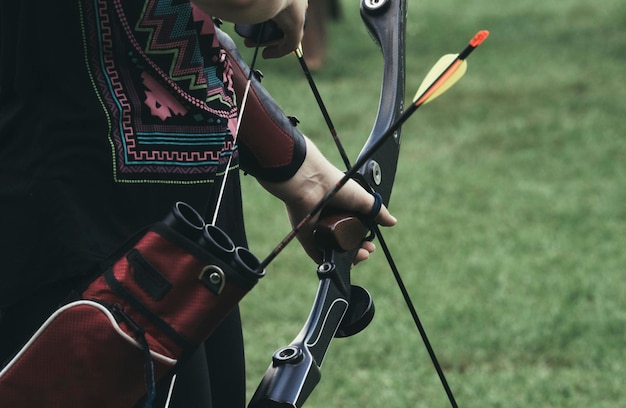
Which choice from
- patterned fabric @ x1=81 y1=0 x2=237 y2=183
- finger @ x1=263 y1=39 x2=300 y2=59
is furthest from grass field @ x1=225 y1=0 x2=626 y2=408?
patterned fabric @ x1=81 y1=0 x2=237 y2=183

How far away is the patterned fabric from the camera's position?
135cm

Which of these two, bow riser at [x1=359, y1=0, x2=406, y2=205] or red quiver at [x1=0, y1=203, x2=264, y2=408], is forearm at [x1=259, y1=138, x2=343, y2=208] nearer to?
bow riser at [x1=359, y1=0, x2=406, y2=205]

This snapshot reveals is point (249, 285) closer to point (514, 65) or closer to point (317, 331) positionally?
point (317, 331)

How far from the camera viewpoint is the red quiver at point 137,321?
1.21m

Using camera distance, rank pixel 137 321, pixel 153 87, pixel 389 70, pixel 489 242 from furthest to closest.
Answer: pixel 489 242 < pixel 389 70 < pixel 153 87 < pixel 137 321

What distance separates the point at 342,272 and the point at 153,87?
454 millimetres

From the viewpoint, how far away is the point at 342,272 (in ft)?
5.51

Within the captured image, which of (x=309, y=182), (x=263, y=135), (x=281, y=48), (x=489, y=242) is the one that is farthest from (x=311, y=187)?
(x=489, y=242)

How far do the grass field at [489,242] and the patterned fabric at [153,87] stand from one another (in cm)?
197

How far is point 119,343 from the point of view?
48.8 inches

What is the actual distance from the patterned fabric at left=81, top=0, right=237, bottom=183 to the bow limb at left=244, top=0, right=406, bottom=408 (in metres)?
0.27

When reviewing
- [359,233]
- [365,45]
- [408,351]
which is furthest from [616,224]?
[365,45]

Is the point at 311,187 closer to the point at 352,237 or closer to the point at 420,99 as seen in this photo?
the point at 352,237

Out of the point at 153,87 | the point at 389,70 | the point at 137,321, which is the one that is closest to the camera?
the point at 137,321
